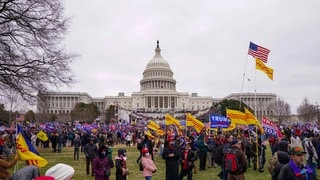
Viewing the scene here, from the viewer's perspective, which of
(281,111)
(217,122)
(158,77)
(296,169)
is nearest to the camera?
(296,169)

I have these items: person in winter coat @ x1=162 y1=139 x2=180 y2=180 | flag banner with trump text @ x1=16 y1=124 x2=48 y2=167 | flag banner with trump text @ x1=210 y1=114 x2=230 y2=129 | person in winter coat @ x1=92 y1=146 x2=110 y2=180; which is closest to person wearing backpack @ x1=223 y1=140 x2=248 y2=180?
person in winter coat @ x1=162 y1=139 x2=180 y2=180

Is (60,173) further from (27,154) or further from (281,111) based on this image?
(281,111)

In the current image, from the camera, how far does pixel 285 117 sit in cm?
9444

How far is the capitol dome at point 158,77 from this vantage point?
5999 inches

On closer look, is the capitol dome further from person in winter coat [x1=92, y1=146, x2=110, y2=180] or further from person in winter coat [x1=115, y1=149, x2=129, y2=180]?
person in winter coat [x1=115, y1=149, x2=129, y2=180]

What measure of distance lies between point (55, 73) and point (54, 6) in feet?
12.5

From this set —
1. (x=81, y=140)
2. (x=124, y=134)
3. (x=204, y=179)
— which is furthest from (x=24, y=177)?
(x=124, y=134)

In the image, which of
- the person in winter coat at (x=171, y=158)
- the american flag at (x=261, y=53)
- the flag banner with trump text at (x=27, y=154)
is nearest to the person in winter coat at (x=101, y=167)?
the flag banner with trump text at (x=27, y=154)

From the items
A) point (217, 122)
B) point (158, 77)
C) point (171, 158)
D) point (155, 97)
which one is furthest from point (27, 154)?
point (158, 77)

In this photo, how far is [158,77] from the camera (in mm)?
151500

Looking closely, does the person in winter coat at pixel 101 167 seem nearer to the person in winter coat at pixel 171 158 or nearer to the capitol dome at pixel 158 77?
the person in winter coat at pixel 171 158

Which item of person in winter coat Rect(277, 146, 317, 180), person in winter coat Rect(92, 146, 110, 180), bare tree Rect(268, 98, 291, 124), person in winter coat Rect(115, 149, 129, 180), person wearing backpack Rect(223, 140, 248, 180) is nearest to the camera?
person in winter coat Rect(277, 146, 317, 180)

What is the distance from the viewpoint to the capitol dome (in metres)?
152

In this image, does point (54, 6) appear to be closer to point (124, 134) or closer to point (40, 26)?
point (40, 26)
